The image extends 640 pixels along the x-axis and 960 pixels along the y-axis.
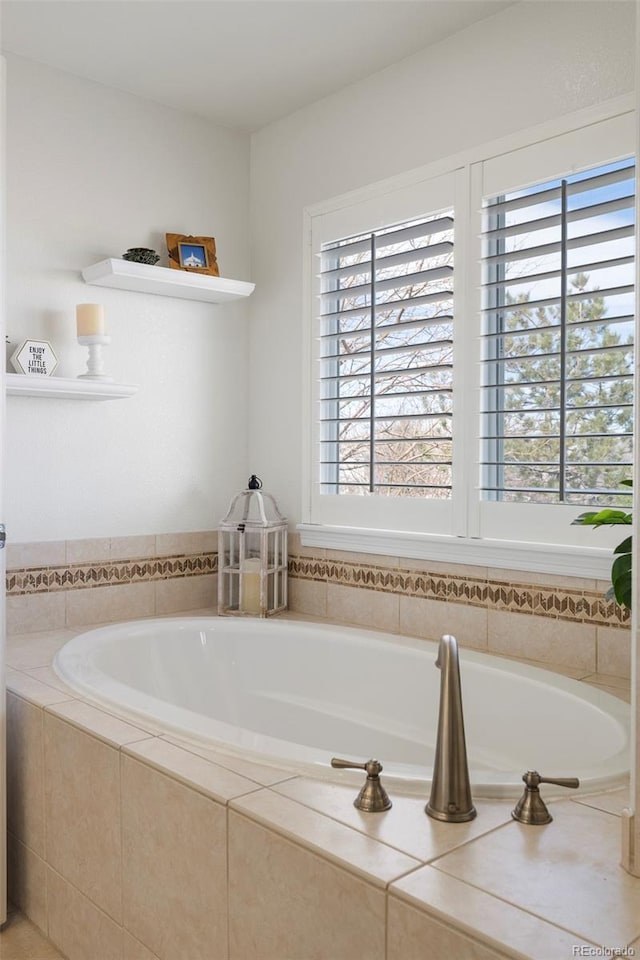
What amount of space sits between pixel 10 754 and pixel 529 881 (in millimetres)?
1529

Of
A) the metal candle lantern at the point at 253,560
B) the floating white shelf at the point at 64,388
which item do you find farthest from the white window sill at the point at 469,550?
the floating white shelf at the point at 64,388

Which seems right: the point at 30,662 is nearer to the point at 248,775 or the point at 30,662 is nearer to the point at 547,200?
the point at 248,775

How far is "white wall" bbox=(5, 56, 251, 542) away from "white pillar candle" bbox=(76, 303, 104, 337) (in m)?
0.14

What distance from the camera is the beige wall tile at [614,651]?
2.21 metres

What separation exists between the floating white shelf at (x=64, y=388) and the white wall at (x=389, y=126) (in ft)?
2.29

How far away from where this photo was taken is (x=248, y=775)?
1.56 metres

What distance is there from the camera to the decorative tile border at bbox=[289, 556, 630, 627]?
229cm

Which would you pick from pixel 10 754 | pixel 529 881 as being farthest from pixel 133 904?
pixel 529 881

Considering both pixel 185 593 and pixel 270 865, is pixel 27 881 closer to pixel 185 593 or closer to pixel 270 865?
pixel 270 865

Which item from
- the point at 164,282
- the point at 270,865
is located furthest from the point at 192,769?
the point at 164,282

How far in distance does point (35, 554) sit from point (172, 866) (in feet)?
5.03

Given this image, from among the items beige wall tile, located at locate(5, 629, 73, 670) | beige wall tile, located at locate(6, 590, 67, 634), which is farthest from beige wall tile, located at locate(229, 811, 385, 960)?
beige wall tile, located at locate(6, 590, 67, 634)

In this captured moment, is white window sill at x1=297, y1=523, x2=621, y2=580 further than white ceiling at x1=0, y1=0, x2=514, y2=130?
No

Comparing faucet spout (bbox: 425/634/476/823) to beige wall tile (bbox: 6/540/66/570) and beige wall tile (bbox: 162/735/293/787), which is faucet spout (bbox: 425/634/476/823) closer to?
beige wall tile (bbox: 162/735/293/787)
